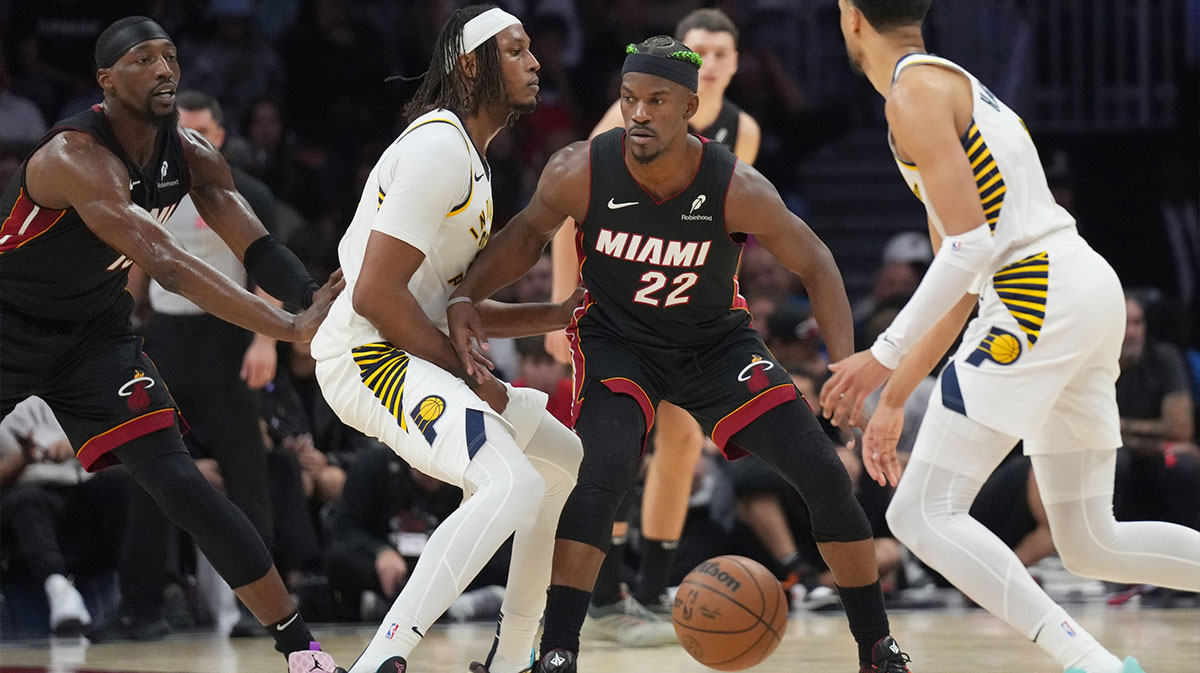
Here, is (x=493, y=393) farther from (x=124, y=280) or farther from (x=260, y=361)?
(x=260, y=361)

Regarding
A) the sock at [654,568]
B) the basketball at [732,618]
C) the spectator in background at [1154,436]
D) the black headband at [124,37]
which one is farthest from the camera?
the spectator in background at [1154,436]

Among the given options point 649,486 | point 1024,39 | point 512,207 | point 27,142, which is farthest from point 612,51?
point 649,486

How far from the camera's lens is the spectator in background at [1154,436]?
7.82 metres

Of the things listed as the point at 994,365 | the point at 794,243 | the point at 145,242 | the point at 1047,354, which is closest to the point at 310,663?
the point at 145,242

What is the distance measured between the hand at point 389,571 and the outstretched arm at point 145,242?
2.74 metres

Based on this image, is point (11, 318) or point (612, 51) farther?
point (612, 51)

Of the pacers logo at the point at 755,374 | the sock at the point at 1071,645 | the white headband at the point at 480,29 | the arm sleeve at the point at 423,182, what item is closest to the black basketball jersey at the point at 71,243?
the arm sleeve at the point at 423,182

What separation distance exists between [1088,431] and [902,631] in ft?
8.48

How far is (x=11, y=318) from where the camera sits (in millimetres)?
4863

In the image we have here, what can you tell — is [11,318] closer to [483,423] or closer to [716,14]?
[483,423]

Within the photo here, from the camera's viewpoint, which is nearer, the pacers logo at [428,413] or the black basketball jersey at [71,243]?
the pacers logo at [428,413]

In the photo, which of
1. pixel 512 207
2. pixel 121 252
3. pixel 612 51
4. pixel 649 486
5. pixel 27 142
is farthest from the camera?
pixel 612 51

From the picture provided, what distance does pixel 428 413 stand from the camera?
419 centimetres

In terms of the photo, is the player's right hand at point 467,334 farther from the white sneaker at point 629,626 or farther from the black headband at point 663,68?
the white sneaker at point 629,626
